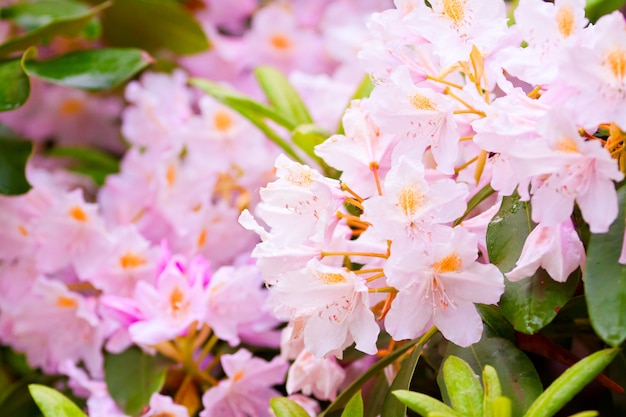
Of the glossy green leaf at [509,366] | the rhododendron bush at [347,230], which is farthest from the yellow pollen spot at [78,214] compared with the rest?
the glossy green leaf at [509,366]

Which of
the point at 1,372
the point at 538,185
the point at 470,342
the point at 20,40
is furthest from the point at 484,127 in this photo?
the point at 1,372

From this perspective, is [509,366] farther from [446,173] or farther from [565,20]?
[565,20]

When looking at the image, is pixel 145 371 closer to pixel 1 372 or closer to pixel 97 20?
pixel 1 372

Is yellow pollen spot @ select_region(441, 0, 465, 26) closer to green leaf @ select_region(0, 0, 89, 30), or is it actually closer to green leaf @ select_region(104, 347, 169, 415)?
green leaf @ select_region(104, 347, 169, 415)

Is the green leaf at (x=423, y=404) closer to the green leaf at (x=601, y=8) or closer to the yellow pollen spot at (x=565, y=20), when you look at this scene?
the yellow pollen spot at (x=565, y=20)

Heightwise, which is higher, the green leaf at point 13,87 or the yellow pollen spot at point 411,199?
the yellow pollen spot at point 411,199

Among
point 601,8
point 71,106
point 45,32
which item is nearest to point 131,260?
point 45,32
